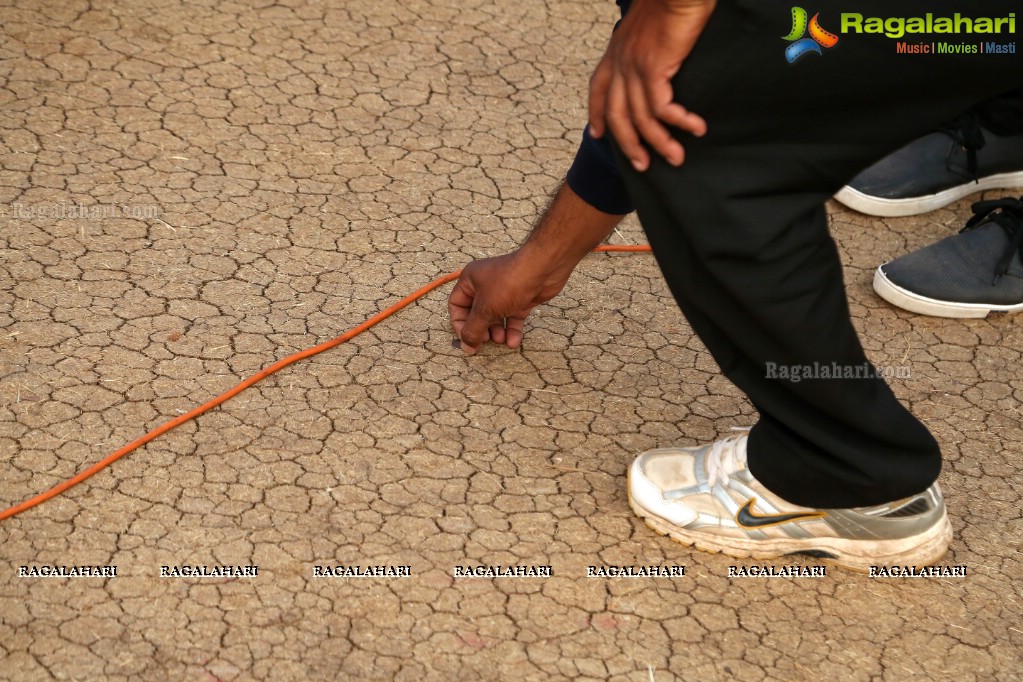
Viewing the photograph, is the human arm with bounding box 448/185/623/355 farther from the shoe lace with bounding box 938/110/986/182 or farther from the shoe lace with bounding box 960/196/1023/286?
the shoe lace with bounding box 938/110/986/182

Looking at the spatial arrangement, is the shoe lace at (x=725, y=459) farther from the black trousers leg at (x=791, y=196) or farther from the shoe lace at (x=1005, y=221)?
the shoe lace at (x=1005, y=221)

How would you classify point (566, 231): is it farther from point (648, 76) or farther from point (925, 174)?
point (925, 174)

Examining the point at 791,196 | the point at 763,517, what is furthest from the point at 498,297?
the point at 791,196

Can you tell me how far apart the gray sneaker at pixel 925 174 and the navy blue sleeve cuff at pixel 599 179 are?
102cm

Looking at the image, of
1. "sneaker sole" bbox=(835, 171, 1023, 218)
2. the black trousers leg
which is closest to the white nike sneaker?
the black trousers leg

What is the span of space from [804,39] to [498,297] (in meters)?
0.87

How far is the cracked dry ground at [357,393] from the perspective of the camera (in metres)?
1.69

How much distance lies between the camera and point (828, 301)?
1.56 m

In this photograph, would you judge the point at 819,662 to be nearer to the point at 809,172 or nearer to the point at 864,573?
the point at 864,573

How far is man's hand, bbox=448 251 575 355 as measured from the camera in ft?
6.89

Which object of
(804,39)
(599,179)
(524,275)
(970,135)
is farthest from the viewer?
(970,135)

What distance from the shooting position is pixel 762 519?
5.93ft

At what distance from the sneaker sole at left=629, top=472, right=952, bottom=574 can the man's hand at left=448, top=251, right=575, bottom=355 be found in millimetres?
496

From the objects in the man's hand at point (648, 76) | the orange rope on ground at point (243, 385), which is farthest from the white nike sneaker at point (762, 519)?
the orange rope on ground at point (243, 385)
